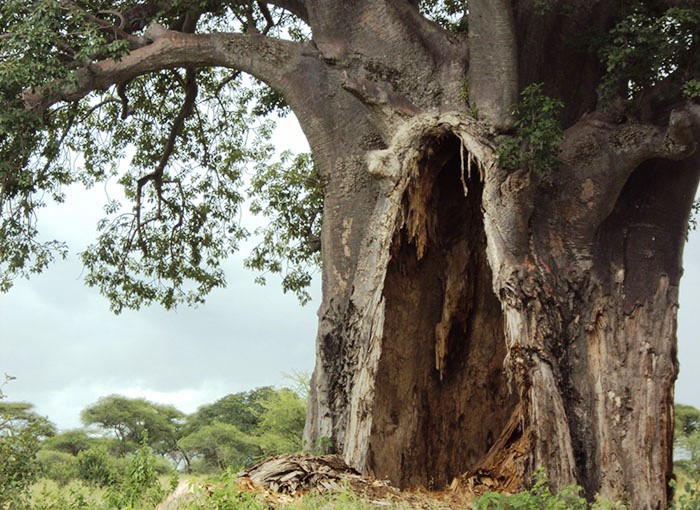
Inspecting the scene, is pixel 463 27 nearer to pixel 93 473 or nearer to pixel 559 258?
pixel 559 258

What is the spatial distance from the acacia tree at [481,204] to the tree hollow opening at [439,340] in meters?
0.02

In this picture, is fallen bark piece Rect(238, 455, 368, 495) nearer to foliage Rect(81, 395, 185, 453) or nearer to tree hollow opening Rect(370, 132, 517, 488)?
tree hollow opening Rect(370, 132, 517, 488)

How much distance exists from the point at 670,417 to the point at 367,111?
429cm

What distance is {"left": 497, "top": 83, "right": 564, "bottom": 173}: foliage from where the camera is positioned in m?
8.61

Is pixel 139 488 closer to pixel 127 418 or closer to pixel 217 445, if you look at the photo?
pixel 217 445

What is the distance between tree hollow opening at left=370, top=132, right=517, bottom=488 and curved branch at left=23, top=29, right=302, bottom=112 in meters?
2.33

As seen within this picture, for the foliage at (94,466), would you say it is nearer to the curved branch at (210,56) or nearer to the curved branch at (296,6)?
the curved branch at (210,56)

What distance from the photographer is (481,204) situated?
9.38 metres

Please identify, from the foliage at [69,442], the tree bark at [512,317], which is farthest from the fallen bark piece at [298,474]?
the foliage at [69,442]

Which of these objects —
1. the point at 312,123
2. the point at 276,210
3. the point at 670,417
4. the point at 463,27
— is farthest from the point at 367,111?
the point at 276,210

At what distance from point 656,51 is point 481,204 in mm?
2214

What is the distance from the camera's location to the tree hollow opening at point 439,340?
919cm

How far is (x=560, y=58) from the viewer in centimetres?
1032

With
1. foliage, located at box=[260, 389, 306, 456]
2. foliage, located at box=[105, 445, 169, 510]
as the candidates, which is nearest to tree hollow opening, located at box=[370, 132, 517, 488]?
foliage, located at box=[105, 445, 169, 510]
